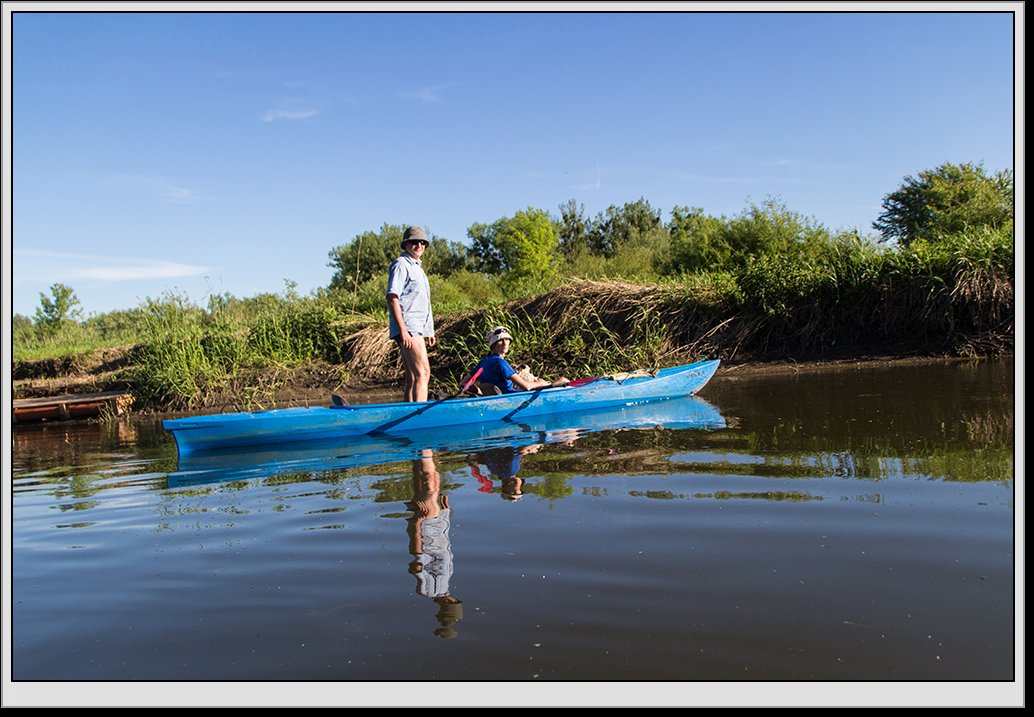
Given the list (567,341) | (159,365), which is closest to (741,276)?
(567,341)

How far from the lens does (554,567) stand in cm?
318

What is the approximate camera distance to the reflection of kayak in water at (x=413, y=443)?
634cm

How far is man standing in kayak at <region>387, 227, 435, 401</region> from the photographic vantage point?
7688 mm

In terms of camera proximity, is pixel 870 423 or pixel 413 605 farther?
pixel 870 423

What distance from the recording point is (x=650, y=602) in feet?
8.95

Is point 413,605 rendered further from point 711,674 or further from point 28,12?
point 28,12

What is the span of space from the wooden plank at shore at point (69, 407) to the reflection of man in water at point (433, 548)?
31.1ft

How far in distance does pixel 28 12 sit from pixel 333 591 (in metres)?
4.26

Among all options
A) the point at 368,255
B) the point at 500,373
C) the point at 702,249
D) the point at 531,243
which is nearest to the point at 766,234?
the point at 702,249

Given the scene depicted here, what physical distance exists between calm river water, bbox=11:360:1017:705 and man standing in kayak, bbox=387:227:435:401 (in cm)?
184

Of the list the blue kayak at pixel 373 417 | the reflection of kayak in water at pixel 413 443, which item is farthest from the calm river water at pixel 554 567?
the blue kayak at pixel 373 417

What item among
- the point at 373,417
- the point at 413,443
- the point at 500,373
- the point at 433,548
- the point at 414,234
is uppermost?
the point at 414,234

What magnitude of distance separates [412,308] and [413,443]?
1390 millimetres

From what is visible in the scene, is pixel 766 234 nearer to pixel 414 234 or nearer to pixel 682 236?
pixel 682 236
